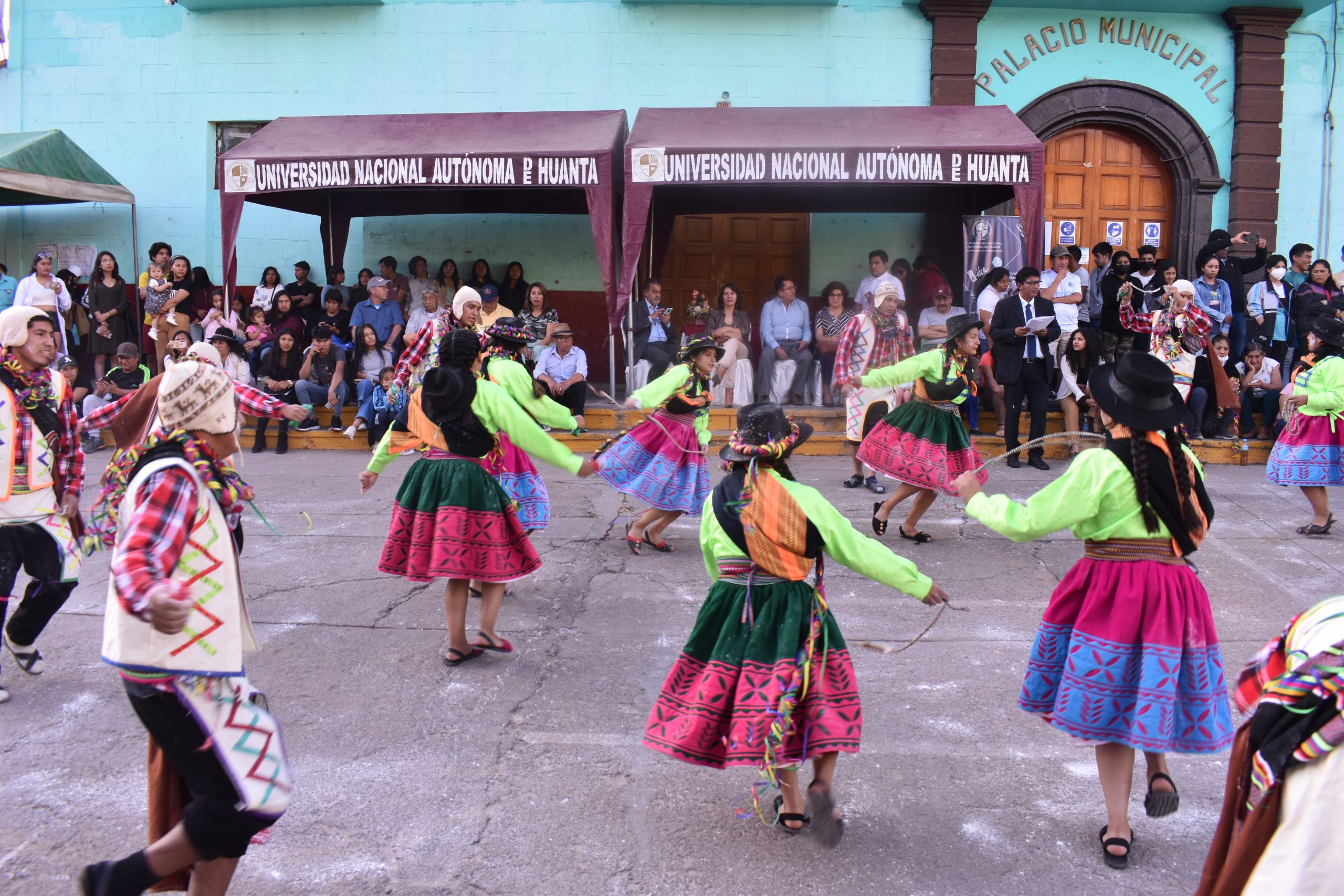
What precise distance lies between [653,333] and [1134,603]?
9.08m

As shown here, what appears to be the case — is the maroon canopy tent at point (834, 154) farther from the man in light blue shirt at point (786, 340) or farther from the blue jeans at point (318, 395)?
the blue jeans at point (318, 395)

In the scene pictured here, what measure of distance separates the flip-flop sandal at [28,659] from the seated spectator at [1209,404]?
34.4ft

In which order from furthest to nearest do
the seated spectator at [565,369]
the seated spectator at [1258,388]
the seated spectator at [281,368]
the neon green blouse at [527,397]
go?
1. the seated spectator at [281,368]
2. the seated spectator at [1258,388]
3. the seated spectator at [565,369]
4. the neon green blouse at [527,397]

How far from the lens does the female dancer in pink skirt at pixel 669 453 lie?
7.65m

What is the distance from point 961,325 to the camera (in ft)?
25.2

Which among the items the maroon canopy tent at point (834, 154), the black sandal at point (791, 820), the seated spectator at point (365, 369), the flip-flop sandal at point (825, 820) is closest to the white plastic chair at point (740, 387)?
the maroon canopy tent at point (834, 154)

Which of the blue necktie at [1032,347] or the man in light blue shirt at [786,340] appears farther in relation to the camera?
the man in light blue shirt at [786,340]

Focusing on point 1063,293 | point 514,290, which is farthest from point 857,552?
point 514,290

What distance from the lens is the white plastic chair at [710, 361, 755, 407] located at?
488 inches

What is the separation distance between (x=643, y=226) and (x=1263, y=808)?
9.62 m

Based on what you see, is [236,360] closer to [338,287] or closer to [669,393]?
[338,287]

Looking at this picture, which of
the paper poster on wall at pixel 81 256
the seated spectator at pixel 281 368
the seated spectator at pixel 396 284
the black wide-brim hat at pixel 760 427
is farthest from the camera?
the paper poster on wall at pixel 81 256

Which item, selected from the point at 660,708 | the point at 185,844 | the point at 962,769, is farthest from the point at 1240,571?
the point at 185,844

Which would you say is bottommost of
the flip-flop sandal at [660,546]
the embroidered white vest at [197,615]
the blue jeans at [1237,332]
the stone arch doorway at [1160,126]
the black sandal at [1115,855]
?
the black sandal at [1115,855]
